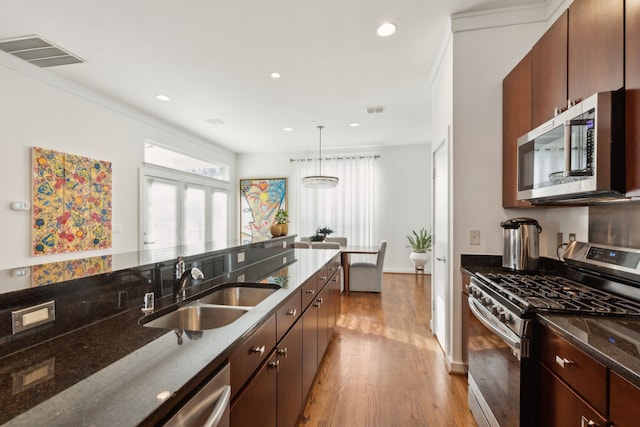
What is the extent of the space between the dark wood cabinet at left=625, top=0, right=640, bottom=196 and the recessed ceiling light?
1.62 metres

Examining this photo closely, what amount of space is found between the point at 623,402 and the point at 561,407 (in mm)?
348

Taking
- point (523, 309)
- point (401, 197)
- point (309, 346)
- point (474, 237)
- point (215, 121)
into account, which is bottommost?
point (309, 346)

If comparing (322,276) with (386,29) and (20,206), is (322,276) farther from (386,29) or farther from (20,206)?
(20,206)

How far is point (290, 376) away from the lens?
162 centimetres

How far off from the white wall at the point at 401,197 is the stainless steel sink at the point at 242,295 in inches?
207

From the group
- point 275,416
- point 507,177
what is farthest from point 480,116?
point 275,416

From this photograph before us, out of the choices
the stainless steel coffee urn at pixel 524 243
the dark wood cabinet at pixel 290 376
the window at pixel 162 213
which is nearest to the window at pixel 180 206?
the window at pixel 162 213

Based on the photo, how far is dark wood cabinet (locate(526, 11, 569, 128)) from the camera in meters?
1.64

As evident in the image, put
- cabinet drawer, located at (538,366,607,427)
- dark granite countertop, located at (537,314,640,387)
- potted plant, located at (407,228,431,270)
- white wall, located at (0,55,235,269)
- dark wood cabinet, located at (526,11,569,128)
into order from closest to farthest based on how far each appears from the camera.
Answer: dark granite countertop, located at (537,314,640,387) → cabinet drawer, located at (538,366,607,427) → dark wood cabinet, located at (526,11,569,128) → white wall, located at (0,55,235,269) → potted plant, located at (407,228,431,270)

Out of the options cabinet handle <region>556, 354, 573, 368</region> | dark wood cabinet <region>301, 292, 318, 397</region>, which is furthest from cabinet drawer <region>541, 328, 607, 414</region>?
dark wood cabinet <region>301, 292, 318, 397</region>

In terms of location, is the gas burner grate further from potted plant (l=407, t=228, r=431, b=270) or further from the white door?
potted plant (l=407, t=228, r=431, b=270)

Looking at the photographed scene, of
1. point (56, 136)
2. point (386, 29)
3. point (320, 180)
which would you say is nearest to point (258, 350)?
point (386, 29)

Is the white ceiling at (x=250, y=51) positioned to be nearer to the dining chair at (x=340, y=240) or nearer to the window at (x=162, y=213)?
the window at (x=162, y=213)

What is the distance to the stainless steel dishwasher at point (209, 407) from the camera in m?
0.75
